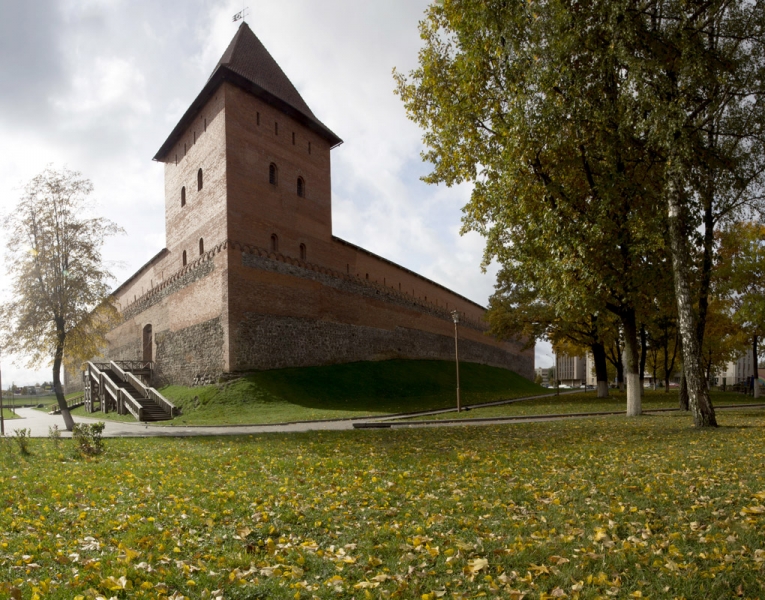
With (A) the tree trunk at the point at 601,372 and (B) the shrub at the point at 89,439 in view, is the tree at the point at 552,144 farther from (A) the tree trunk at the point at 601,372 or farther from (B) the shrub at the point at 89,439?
(A) the tree trunk at the point at 601,372

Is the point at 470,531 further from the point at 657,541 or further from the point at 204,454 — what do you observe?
the point at 204,454

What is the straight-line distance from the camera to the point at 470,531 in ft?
14.6

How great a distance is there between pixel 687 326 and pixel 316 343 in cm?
2160

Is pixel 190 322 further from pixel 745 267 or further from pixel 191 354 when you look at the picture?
pixel 745 267

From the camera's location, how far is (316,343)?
29922 millimetres

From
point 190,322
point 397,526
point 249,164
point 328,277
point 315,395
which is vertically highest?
point 249,164

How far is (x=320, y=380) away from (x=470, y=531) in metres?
23.6

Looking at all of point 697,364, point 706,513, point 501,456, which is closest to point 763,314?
point 697,364

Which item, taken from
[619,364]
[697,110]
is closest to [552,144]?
[697,110]

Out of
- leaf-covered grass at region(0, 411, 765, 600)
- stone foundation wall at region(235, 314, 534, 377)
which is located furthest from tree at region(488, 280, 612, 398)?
leaf-covered grass at region(0, 411, 765, 600)

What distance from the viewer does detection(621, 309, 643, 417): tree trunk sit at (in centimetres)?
1533

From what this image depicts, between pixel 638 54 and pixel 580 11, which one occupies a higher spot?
pixel 580 11

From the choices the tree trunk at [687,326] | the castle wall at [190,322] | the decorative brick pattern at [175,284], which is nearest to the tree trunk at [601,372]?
the tree trunk at [687,326]

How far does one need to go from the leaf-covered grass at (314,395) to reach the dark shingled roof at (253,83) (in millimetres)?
15369
